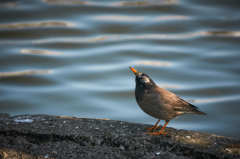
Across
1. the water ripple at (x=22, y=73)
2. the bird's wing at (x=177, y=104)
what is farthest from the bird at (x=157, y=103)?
the water ripple at (x=22, y=73)

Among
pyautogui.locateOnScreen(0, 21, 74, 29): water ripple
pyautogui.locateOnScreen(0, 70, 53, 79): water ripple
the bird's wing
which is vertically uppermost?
pyautogui.locateOnScreen(0, 21, 74, 29): water ripple

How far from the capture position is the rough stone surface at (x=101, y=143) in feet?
13.6

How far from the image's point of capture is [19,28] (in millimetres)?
11180

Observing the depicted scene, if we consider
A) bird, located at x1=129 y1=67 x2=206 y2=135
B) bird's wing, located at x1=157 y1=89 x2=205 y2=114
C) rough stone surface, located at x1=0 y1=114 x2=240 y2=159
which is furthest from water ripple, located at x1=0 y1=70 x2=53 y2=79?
bird's wing, located at x1=157 y1=89 x2=205 y2=114

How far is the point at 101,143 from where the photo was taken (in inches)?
172

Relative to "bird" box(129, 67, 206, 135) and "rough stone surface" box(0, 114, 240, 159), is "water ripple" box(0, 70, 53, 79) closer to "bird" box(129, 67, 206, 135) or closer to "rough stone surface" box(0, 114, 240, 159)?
"rough stone surface" box(0, 114, 240, 159)

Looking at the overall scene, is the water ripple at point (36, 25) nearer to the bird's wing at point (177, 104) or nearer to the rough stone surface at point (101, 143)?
the rough stone surface at point (101, 143)

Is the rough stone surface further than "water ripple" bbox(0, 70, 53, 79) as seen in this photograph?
No

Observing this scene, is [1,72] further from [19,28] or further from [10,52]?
[19,28]

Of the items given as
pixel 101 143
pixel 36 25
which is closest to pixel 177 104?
pixel 101 143

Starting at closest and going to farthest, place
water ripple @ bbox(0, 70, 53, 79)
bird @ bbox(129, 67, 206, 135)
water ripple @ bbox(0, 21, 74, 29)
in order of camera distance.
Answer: bird @ bbox(129, 67, 206, 135), water ripple @ bbox(0, 70, 53, 79), water ripple @ bbox(0, 21, 74, 29)

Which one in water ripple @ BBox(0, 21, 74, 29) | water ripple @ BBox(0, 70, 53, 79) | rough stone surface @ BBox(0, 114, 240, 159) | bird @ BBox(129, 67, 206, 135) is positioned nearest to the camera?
rough stone surface @ BBox(0, 114, 240, 159)

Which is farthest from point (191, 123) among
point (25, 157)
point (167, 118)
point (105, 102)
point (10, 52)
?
point (10, 52)

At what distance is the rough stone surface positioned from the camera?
4133mm
